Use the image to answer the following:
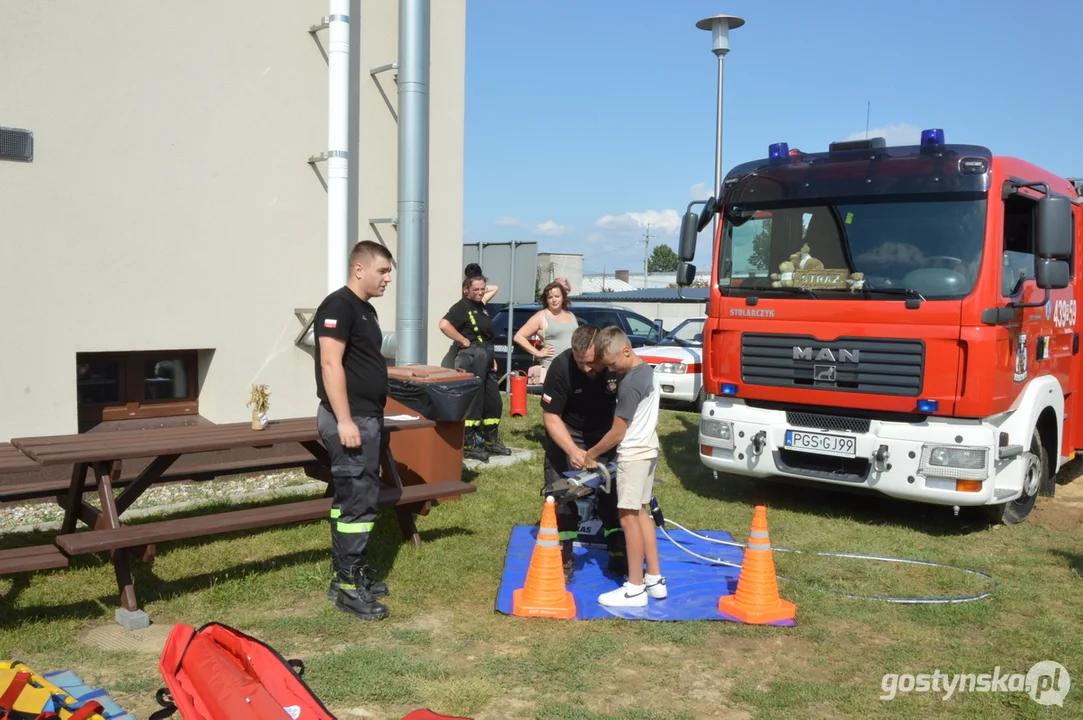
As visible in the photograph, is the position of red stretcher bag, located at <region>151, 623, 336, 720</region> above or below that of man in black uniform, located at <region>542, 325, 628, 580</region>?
below

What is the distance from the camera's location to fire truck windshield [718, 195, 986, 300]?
22.9 ft

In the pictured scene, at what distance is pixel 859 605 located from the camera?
18.3 feet

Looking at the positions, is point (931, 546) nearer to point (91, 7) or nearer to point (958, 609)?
point (958, 609)

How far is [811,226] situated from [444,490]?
12.5ft

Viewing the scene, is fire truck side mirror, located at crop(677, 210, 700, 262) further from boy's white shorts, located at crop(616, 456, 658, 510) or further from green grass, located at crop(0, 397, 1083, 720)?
boy's white shorts, located at crop(616, 456, 658, 510)

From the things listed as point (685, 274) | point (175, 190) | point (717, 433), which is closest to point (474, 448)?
point (717, 433)

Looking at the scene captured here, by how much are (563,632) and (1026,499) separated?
4942 mm

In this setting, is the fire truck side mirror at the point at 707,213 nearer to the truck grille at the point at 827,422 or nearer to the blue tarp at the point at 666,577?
the truck grille at the point at 827,422

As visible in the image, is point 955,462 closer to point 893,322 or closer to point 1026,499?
point 893,322

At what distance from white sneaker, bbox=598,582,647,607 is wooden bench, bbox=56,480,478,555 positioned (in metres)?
1.47

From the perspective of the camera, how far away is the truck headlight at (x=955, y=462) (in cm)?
682

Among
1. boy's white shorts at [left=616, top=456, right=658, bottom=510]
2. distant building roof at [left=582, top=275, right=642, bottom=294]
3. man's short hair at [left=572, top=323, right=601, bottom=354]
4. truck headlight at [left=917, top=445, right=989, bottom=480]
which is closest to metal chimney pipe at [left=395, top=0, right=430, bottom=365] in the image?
man's short hair at [left=572, top=323, right=601, bottom=354]

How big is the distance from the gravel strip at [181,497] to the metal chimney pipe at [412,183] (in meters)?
1.61

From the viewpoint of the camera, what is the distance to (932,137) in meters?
7.44
